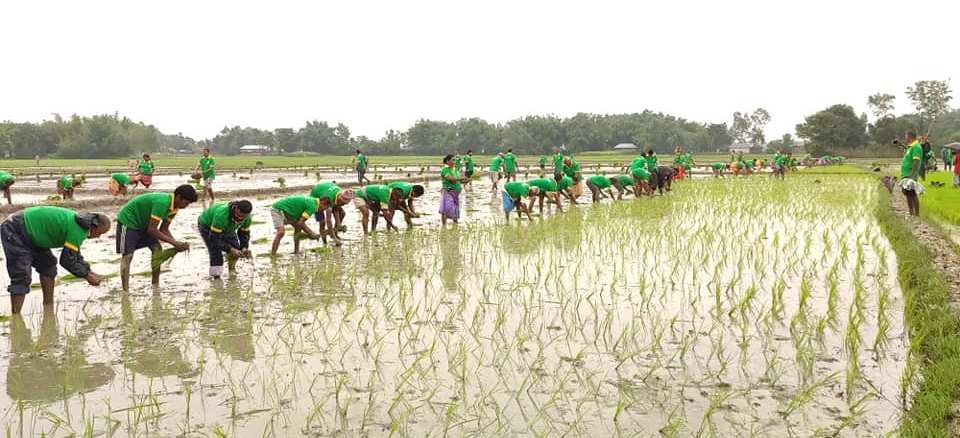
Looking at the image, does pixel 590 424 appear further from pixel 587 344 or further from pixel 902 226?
pixel 902 226

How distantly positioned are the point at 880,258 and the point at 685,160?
20.4m

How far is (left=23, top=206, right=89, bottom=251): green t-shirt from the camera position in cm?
537

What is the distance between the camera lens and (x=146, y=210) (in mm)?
6418

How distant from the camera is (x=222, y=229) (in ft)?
22.7

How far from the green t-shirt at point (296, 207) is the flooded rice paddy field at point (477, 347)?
54 centimetres

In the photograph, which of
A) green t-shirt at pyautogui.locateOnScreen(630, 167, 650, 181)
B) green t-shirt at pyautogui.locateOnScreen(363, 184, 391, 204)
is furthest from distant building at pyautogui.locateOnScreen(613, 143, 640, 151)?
green t-shirt at pyautogui.locateOnScreen(363, 184, 391, 204)

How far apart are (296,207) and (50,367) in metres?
4.04

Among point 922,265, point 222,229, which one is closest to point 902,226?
point 922,265

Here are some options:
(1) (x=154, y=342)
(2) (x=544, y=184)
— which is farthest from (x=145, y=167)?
(1) (x=154, y=342)

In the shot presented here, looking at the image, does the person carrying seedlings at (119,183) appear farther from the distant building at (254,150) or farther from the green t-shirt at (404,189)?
the distant building at (254,150)

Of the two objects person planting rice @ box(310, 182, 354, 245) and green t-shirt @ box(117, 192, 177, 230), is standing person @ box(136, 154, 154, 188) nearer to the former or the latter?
person planting rice @ box(310, 182, 354, 245)

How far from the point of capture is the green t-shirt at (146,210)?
6312 millimetres

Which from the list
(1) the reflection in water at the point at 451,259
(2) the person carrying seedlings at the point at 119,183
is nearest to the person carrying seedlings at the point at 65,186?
(2) the person carrying seedlings at the point at 119,183

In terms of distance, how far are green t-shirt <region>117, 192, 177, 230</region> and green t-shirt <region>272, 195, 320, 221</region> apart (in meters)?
1.79
